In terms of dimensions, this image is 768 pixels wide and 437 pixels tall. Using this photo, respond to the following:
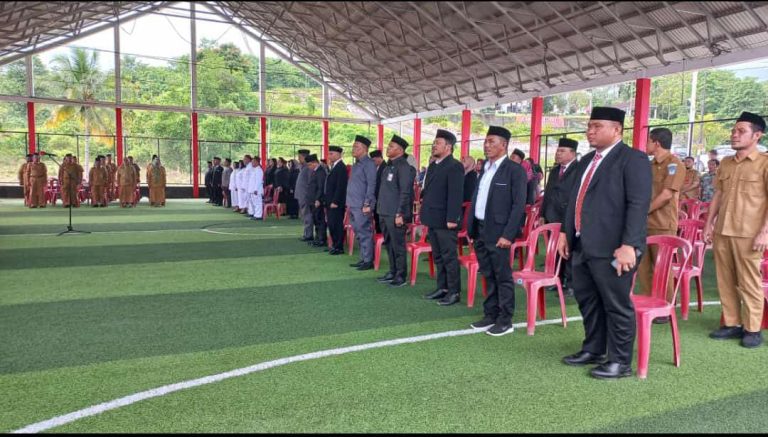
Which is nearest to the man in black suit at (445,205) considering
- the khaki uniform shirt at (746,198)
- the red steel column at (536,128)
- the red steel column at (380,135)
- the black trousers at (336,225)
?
the khaki uniform shirt at (746,198)

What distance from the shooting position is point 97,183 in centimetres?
1584

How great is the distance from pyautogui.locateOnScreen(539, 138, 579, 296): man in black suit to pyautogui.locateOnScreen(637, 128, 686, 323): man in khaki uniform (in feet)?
2.65

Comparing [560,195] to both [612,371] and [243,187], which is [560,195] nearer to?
[612,371]

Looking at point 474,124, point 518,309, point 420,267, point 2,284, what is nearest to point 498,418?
point 518,309

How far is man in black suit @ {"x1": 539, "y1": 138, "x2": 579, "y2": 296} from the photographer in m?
5.23

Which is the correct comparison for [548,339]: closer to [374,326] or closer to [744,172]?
[374,326]

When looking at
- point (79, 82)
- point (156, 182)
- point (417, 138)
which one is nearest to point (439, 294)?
point (156, 182)

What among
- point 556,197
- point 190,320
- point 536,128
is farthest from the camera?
point 536,128

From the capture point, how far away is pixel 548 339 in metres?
3.90

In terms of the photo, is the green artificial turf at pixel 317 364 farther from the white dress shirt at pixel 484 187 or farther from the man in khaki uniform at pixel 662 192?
the white dress shirt at pixel 484 187

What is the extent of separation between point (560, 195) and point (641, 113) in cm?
828

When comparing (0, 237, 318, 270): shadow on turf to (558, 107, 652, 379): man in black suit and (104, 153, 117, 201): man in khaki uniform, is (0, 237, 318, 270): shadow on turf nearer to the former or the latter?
(558, 107, 652, 379): man in black suit

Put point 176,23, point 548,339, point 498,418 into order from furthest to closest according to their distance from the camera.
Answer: point 176,23 → point 548,339 → point 498,418

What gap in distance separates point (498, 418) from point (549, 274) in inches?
73.3
